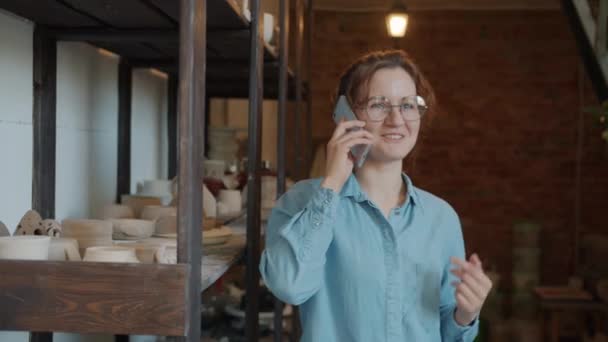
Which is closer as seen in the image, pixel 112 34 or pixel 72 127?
pixel 112 34

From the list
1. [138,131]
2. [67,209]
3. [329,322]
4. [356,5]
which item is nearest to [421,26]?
[356,5]

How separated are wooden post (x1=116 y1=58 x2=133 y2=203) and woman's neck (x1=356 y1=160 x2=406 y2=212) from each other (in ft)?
4.06

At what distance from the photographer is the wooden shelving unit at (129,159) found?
111 cm

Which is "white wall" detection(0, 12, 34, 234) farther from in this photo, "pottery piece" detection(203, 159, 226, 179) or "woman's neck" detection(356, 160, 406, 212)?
"pottery piece" detection(203, 159, 226, 179)

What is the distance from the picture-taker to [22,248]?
114cm

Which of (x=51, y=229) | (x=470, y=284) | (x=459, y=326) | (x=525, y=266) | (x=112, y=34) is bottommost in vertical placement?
(x=525, y=266)

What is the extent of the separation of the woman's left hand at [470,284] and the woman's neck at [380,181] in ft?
0.66

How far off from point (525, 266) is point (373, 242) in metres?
4.44

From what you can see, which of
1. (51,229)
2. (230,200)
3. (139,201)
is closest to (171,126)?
(230,200)

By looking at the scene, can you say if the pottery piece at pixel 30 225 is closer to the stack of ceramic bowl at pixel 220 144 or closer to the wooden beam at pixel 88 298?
the wooden beam at pixel 88 298

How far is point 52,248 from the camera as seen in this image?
1208 mm

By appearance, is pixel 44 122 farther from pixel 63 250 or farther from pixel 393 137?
pixel 393 137

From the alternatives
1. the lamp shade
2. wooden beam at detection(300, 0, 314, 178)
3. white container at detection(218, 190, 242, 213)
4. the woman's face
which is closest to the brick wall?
the lamp shade

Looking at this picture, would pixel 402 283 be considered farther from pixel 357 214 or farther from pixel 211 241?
pixel 211 241
